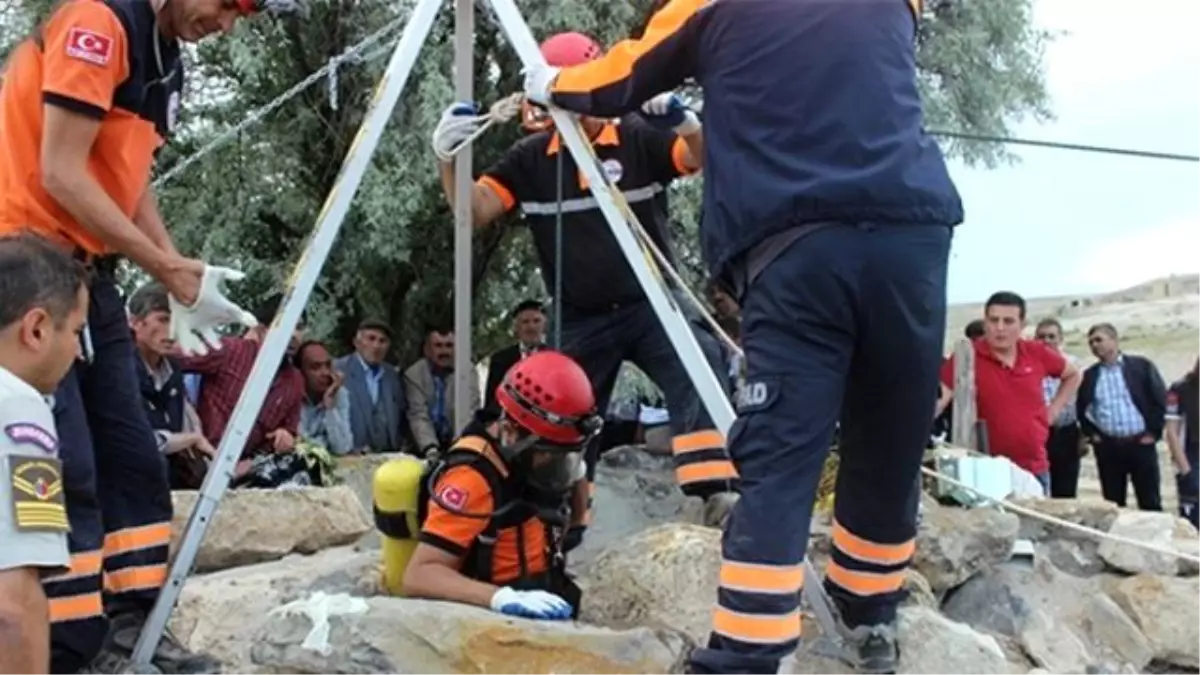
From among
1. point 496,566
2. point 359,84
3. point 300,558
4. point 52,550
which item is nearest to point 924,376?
point 496,566

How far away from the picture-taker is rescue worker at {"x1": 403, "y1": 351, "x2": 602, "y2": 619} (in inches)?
147

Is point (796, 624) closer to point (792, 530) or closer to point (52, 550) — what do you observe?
point (792, 530)

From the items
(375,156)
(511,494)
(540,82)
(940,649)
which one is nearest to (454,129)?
(540,82)

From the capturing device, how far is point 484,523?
3.77 meters

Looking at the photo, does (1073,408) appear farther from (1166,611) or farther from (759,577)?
(759,577)

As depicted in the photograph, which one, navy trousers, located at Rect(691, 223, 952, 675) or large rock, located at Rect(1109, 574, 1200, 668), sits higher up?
navy trousers, located at Rect(691, 223, 952, 675)

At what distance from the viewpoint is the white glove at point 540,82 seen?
3938 mm

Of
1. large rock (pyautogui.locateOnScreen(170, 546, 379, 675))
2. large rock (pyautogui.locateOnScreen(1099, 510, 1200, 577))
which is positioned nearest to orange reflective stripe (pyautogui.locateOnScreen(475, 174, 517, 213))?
large rock (pyautogui.locateOnScreen(170, 546, 379, 675))

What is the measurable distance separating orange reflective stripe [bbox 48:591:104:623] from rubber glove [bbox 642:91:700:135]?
202 cm

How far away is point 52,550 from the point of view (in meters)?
2.39

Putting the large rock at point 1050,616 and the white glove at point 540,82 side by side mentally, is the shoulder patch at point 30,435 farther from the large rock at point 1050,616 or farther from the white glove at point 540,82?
the large rock at point 1050,616

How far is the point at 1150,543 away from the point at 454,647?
3.55 meters

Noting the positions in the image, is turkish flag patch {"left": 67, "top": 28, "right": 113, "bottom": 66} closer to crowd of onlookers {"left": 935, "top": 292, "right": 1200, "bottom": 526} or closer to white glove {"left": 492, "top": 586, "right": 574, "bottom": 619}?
white glove {"left": 492, "top": 586, "right": 574, "bottom": 619}

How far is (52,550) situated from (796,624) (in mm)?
1581
